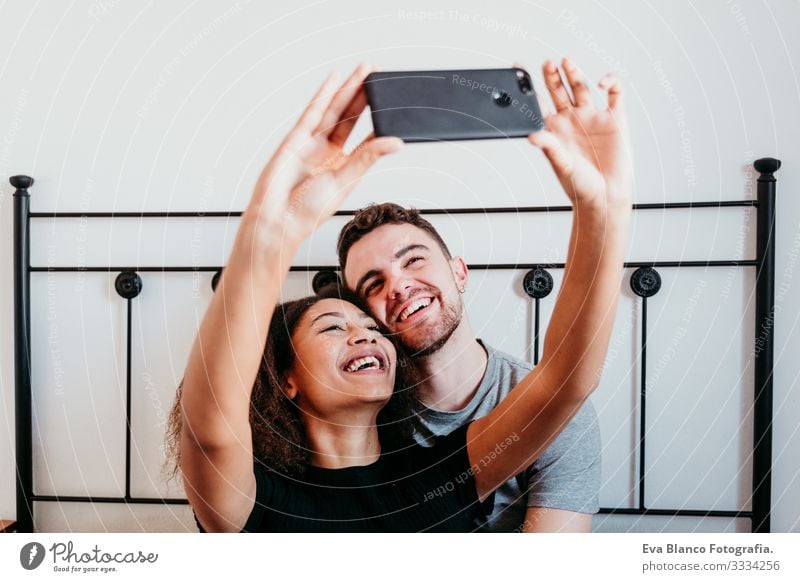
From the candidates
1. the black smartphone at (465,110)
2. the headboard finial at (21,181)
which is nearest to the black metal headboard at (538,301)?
the headboard finial at (21,181)

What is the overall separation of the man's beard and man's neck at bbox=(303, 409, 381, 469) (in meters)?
0.09

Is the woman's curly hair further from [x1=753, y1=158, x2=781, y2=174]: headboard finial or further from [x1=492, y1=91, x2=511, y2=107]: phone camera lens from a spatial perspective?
[x1=753, y1=158, x2=781, y2=174]: headboard finial

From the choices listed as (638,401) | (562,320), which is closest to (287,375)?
(562,320)

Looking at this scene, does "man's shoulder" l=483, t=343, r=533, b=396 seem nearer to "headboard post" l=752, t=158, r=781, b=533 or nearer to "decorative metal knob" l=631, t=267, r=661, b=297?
"decorative metal knob" l=631, t=267, r=661, b=297

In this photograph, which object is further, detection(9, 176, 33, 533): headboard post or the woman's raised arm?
detection(9, 176, 33, 533): headboard post

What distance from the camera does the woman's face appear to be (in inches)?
32.3

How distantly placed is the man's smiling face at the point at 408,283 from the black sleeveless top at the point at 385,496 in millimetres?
131

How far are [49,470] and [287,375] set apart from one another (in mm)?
368

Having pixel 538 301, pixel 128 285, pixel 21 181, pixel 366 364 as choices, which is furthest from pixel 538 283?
pixel 21 181

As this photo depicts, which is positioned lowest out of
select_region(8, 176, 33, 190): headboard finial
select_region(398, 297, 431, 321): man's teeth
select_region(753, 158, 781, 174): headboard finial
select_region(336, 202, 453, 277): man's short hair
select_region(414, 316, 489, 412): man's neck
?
select_region(414, 316, 489, 412): man's neck

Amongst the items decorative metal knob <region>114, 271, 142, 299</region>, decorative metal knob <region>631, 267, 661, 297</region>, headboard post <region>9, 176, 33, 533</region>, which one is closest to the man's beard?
decorative metal knob <region>631, 267, 661, 297</region>

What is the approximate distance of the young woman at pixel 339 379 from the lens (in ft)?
2.57

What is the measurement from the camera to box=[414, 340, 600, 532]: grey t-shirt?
0.83m
